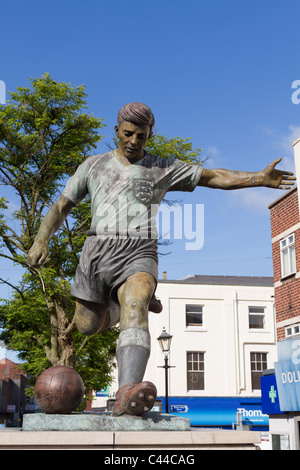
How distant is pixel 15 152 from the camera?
18109 mm

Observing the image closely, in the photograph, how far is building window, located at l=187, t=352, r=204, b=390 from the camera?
3181cm

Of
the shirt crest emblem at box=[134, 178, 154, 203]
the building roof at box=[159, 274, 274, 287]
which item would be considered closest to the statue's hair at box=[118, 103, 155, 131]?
the shirt crest emblem at box=[134, 178, 154, 203]

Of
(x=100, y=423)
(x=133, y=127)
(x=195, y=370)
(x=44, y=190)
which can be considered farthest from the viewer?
(x=195, y=370)

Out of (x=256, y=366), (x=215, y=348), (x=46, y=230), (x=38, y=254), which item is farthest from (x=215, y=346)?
(x=38, y=254)

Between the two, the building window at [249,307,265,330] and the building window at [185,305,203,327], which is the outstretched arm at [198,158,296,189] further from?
the building window at [249,307,265,330]

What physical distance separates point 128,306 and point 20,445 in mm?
1206

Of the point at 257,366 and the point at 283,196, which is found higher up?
the point at 283,196

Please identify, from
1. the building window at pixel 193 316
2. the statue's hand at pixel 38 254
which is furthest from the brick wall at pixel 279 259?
the statue's hand at pixel 38 254

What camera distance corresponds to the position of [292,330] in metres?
20.5

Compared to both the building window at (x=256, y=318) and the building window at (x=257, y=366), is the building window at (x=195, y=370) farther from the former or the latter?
the building window at (x=256, y=318)

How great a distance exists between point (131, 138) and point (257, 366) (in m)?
29.9

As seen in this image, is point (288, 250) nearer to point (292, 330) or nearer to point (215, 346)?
point (292, 330)
